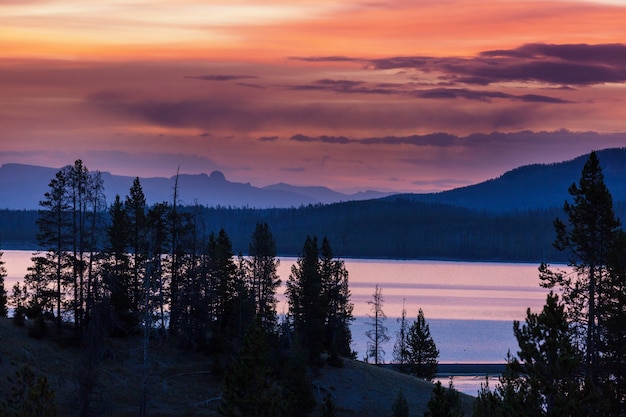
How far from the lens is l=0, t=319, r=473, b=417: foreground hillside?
6022 cm

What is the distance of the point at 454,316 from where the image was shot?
18012 centimetres

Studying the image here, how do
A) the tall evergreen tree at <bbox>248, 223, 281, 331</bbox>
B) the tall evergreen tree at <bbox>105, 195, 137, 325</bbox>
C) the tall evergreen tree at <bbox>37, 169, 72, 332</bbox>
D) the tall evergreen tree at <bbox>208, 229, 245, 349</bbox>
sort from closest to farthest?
the tall evergreen tree at <bbox>37, 169, 72, 332</bbox>, the tall evergreen tree at <bbox>105, 195, 137, 325</bbox>, the tall evergreen tree at <bbox>208, 229, 245, 349</bbox>, the tall evergreen tree at <bbox>248, 223, 281, 331</bbox>

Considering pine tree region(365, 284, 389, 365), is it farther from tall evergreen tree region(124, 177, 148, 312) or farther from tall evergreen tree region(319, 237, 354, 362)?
tall evergreen tree region(124, 177, 148, 312)

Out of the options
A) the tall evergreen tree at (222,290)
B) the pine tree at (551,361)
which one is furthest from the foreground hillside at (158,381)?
the pine tree at (551,361)

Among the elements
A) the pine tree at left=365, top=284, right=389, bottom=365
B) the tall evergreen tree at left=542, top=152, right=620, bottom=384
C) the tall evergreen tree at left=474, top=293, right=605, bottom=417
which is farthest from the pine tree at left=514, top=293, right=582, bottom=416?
the pine tree at left=365, top=284, right=389, bottom=365

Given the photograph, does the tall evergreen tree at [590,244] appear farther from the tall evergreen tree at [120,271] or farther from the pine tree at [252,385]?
the tall evergreen tree at [120,271]

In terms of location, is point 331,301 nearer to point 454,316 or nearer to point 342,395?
point 342,395

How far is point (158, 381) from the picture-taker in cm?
6581

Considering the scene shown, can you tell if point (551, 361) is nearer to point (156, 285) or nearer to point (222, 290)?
point (156, 285)

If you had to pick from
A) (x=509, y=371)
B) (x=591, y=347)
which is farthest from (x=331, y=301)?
(x=509, y=371)

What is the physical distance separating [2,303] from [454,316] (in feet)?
394

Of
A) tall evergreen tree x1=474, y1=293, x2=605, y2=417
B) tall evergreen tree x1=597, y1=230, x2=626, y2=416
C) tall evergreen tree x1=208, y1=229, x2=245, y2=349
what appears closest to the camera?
tall evergreen tree x1=474, y1=293, x2=605, y2=417

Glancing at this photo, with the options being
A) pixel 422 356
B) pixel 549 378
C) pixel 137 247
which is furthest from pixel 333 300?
pixel 549 378

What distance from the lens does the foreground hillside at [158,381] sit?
198ft
